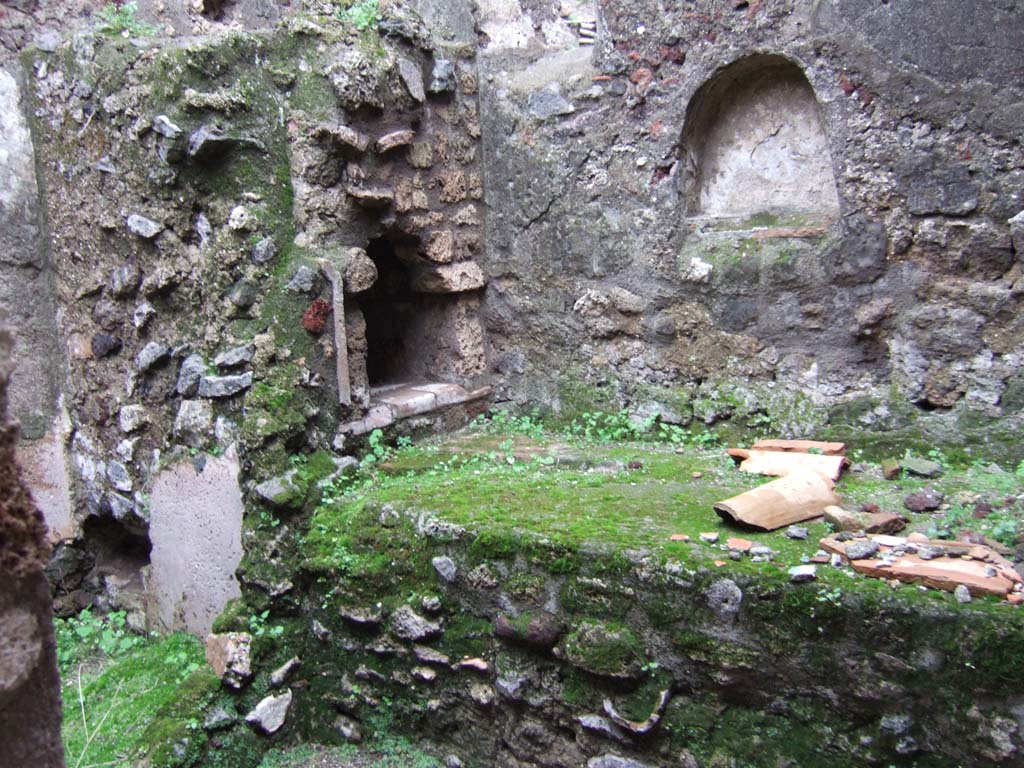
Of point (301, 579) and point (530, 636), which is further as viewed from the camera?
point (301, 579)

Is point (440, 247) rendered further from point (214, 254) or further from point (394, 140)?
point (214, 254)

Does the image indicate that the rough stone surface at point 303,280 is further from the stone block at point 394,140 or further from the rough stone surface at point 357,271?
the stone block at point 394,140

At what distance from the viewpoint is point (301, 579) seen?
11.3ft

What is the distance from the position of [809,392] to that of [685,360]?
23.8 inches

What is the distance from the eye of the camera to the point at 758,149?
13.1 feet

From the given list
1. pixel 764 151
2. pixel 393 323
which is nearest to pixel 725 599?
pixel 764 151

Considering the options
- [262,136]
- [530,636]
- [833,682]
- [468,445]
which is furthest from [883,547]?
[262,136]

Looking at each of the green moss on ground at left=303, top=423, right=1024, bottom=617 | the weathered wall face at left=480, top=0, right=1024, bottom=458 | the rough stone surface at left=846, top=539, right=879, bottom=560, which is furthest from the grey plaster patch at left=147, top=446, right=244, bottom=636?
the rough stone surface at left=846, top=539, right=879, bottom=560

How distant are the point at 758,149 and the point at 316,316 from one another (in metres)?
2.19

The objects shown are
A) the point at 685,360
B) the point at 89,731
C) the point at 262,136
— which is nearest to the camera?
the point at 89,731

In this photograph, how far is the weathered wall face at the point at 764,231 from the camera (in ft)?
11.0

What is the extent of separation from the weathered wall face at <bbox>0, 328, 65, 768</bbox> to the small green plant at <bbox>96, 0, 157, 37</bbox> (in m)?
3.11

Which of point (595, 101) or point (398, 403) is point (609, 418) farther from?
point (595, 101)

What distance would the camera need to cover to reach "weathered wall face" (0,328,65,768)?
4.33 ft
